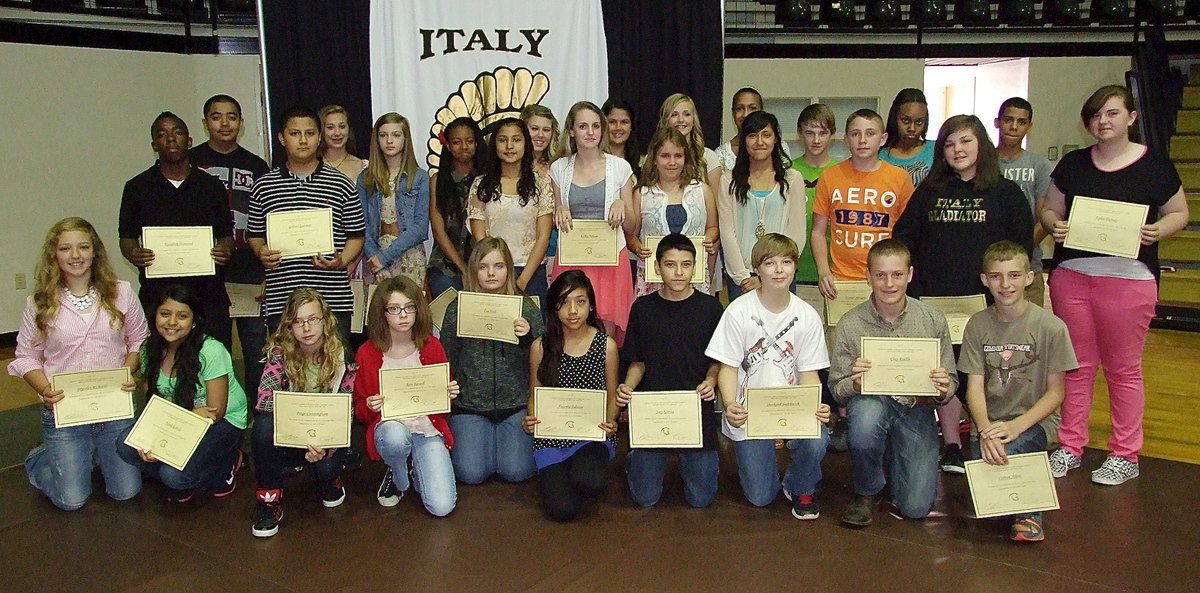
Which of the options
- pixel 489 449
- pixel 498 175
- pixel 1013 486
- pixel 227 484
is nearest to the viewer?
pixel 1013 486

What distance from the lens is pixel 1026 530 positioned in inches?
122

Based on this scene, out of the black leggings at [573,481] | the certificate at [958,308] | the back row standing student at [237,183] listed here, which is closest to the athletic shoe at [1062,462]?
the certificate at [958,308]

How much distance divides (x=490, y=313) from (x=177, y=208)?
66.7 inches

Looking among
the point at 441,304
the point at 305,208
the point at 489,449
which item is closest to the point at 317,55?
the point at 305,208

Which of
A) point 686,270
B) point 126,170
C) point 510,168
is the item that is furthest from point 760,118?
point 126,170

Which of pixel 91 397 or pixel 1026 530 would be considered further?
pixel 91 397

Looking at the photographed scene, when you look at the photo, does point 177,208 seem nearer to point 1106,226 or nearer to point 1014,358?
point 1014,358

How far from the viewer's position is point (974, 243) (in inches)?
146

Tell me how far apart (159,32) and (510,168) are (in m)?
5.43

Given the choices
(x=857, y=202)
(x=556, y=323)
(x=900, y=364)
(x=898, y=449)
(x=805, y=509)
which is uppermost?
(x=857, y=202)

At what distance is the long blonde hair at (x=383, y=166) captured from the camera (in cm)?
436

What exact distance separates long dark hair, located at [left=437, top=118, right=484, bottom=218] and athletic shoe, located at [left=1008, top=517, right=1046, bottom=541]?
2806 mm

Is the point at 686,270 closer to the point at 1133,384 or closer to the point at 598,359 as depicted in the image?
the point at 598,359

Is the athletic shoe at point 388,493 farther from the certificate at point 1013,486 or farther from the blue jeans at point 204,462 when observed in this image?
the certificate at point 1013,486
